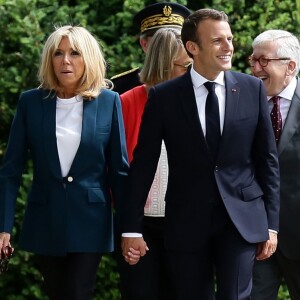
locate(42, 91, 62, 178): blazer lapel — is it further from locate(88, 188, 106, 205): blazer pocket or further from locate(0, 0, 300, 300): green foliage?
locate(0, 0, 300, 300): green foliage

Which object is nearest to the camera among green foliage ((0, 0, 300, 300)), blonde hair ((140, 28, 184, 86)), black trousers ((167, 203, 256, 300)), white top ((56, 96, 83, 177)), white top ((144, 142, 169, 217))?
black trousers ((167, 203, 256, 300))

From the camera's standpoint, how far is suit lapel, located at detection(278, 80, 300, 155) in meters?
7.14

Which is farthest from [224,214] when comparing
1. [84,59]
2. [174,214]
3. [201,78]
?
[84,59]

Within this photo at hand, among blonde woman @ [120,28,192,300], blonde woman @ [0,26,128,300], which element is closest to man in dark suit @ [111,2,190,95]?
blonde woman @ [120,28,192,300]

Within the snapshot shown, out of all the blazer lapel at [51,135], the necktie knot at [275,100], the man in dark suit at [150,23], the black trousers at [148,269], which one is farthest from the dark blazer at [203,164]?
the man in dark suit at [150,23]

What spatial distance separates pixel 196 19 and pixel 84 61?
667mm

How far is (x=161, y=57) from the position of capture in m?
7.30

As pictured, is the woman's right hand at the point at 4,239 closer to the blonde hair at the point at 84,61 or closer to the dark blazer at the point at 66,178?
the dark blazer at the point at 66,178

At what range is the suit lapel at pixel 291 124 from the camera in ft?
23.4

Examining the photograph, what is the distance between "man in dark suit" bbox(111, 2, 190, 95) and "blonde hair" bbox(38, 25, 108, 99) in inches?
35.8

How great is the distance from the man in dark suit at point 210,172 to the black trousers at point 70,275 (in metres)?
0.22

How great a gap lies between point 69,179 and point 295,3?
2946mm

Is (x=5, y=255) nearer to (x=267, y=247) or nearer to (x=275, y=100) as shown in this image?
(x=267, y=247)

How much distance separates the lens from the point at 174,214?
6.60 metres
